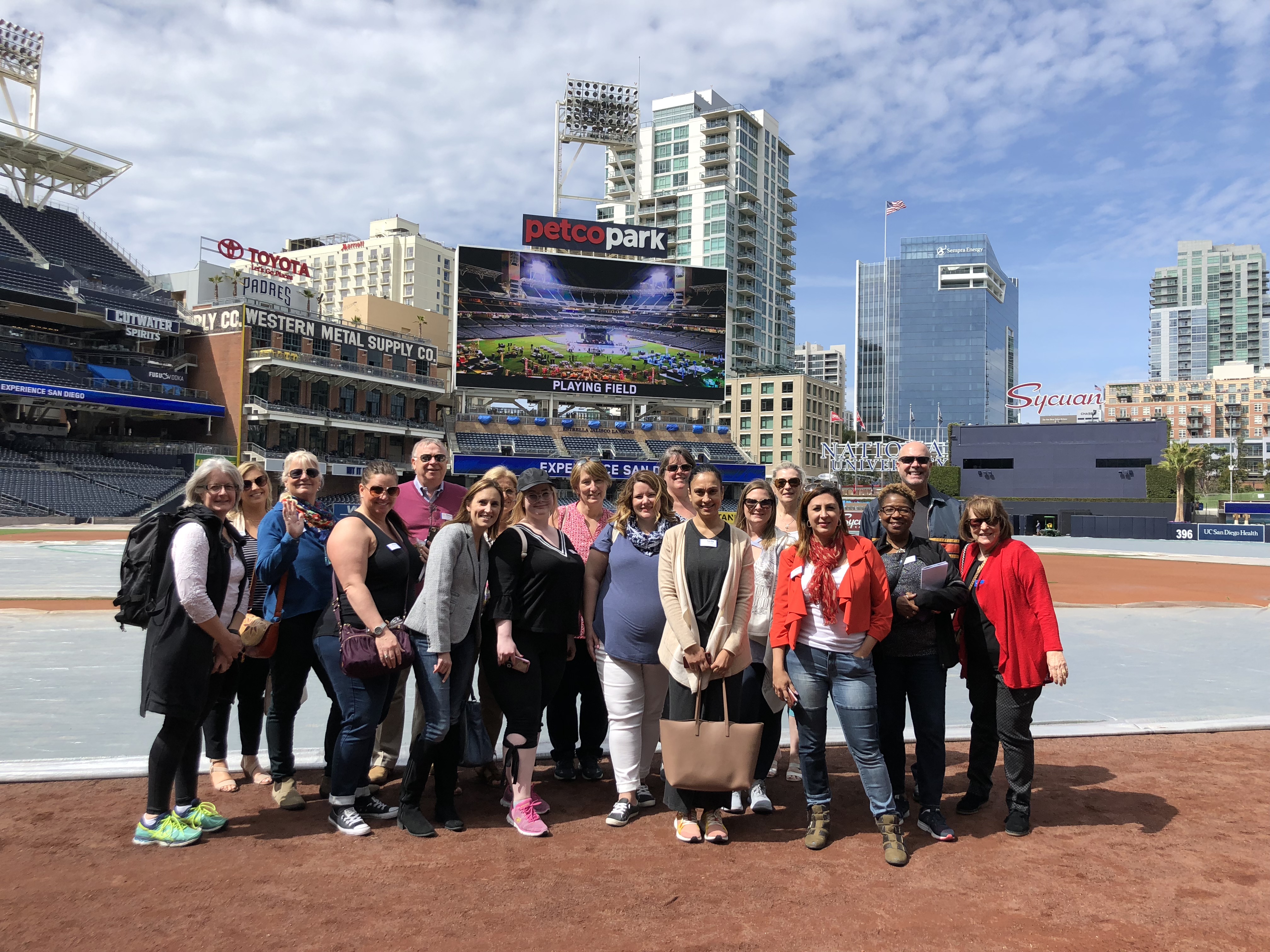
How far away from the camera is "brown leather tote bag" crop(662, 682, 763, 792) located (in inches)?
170

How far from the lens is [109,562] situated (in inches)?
774

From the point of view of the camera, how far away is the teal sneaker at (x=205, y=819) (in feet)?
13.9

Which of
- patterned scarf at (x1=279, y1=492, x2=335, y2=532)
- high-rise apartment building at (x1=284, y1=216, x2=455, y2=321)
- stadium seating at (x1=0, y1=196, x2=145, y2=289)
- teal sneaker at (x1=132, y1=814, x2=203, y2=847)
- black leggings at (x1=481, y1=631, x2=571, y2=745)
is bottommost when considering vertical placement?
teal sneaker at (x1=132, y1=814, x2=203, y2=847)

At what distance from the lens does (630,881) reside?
3.91 meters

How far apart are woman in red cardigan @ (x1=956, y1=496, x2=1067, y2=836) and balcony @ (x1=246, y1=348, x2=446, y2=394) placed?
49.2 m

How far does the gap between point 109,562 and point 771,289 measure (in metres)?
100

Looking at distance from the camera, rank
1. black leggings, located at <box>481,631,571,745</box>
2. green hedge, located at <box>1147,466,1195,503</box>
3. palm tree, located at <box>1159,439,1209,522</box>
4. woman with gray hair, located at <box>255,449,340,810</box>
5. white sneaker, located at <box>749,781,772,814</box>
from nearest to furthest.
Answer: black leggings, located at <box>481,631,571,745</box> < woman with gray hair, located at <box>255,449,340,810</box> < white sneaker, located at <box>749,781,772,814</box> < green hedge, located at <box>1147,466,1195,503</box> < palm tree, located at <box>1159,439,1209,522</box>

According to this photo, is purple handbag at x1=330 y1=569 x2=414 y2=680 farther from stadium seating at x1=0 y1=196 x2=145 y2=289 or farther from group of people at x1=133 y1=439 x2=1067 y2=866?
stadium seating at x1=0 y1=196 x2=145 y2=289

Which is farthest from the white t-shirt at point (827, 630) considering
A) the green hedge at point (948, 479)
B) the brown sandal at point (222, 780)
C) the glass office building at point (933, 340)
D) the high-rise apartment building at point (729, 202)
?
the glass office building at point (933, 340)

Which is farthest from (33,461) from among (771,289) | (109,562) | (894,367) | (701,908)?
(894,367)

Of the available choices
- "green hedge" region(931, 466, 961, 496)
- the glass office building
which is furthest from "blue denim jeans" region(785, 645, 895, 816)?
the glass office building

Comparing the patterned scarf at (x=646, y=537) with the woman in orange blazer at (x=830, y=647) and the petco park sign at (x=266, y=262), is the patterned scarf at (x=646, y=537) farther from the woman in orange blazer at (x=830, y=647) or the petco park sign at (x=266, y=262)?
the petco park sign at (x=266, y=262)

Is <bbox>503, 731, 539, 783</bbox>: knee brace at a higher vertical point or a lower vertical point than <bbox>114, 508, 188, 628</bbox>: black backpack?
lower

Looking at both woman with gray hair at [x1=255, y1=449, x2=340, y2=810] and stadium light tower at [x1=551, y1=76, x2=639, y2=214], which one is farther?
stadium light tower at [x1=551, y1=76, x2=639, y2=214]
